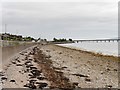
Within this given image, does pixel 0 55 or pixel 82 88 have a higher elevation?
pixel 0 55

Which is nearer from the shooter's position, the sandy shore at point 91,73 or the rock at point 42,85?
the rock at point 42,85

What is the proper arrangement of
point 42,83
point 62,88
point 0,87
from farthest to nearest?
point 42,83 < point 62,88 < point 0,87

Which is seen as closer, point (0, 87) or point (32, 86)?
point (0, 87)

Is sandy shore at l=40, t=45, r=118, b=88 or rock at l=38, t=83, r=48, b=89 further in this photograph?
sandy shore at l=40, t=45, r=118, b=88

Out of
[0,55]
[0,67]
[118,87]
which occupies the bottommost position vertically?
[118,87]

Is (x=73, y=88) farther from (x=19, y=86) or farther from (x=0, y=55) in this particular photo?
(x=0, y=55)

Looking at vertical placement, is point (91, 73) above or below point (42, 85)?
below

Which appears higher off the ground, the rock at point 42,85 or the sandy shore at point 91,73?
the rock at point 42,85

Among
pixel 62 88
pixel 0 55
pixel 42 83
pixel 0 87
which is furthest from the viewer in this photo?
pixel 0 55

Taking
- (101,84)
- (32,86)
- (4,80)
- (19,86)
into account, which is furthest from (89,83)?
(4,80)

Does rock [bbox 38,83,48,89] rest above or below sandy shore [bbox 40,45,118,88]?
above

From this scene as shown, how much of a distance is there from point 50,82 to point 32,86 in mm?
1296

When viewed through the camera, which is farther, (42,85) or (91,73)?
(91,73)

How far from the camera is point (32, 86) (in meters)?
8.70
